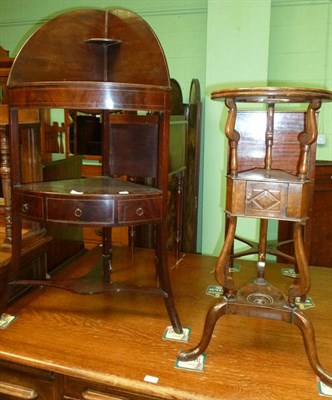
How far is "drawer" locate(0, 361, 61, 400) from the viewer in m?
1.38

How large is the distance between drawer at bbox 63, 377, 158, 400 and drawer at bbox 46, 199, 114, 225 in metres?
0.53

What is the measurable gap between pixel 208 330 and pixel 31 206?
733mm

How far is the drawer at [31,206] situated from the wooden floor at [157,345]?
452 millimetres

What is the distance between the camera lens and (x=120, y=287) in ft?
5.03

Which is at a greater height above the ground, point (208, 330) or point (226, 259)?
point (226, 259)

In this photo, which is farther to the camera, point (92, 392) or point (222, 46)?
point (222, 46)

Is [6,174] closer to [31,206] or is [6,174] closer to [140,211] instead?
[31,206]

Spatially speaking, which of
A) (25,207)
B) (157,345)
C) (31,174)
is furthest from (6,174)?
(157,345)

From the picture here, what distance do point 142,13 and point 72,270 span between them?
2.39m

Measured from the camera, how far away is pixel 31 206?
1421mm

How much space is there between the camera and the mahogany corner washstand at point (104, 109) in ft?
4.44

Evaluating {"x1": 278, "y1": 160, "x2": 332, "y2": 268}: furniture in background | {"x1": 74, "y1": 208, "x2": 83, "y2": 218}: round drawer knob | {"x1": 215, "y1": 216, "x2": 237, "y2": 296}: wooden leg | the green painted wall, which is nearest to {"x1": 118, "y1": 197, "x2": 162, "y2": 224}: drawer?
{"x1": 74, "y1": 208, "x2": 83, "y2": 218}: round drawer knob

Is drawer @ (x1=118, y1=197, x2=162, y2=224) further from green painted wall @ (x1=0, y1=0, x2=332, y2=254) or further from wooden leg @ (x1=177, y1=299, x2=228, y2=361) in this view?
green painted wall @ (x1=0, y1=0, x2=332, y2=254)

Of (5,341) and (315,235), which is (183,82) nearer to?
(315,235)
